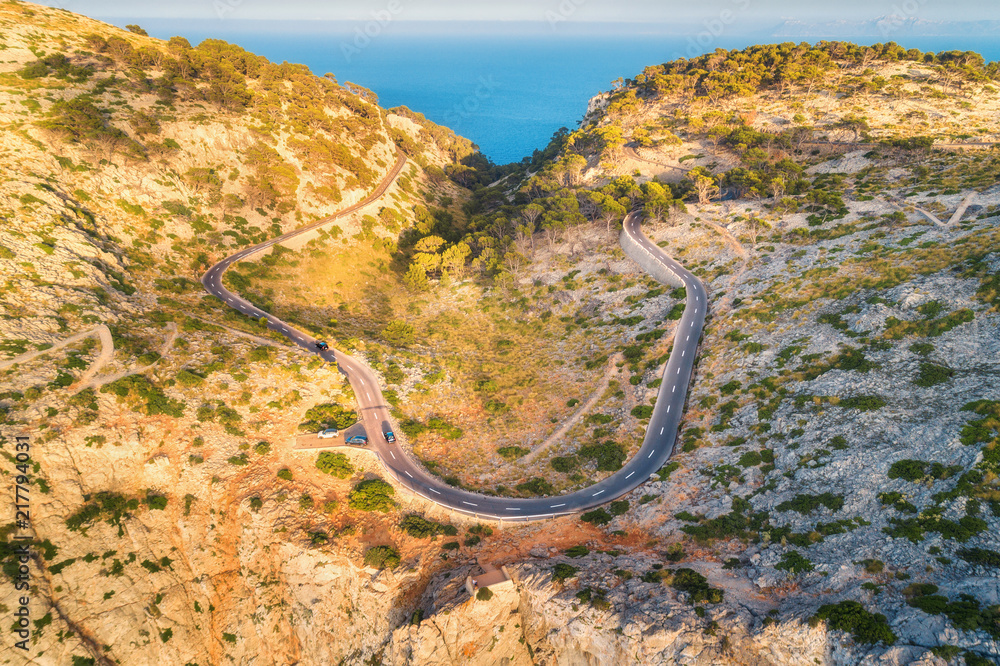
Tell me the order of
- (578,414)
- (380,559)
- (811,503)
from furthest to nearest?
1. (578,414)
2. (380,559)
3. (811,503)

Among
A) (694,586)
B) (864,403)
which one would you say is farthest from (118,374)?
(864,403)

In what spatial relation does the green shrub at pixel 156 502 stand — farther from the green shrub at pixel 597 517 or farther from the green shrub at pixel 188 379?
the green shrub at pixel 597 517

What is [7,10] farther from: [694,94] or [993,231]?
[993,231]

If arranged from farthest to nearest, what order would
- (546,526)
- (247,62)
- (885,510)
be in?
(247,62)
(546,526)
(885,510)

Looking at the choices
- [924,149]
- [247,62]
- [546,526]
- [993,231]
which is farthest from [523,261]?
[247,62]

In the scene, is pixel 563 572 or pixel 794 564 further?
pixel 563 572

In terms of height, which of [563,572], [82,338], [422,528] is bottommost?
[422,528]

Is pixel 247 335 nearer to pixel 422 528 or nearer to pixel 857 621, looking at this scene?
pixel 422 528

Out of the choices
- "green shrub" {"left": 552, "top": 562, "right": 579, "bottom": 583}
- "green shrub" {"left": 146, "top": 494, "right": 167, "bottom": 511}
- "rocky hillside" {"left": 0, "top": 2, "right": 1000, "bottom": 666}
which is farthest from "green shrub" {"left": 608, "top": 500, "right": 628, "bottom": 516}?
"green shrub" {"left": 146, "top": 494, "right": 167, "bottom": 511}
